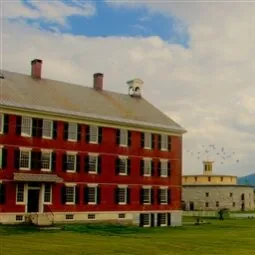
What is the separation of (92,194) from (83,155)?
12.7 ft

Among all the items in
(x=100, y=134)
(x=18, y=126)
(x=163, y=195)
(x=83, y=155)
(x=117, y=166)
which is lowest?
(x=163, y=195)

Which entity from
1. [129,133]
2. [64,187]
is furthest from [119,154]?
[64,187]

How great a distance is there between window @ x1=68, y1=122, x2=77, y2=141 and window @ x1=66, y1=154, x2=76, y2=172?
1.55 metres

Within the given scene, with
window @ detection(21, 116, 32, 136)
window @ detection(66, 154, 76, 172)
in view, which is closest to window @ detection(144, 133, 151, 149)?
window @ detection(66, 154, 76, 172)

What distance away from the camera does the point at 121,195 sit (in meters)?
53.5

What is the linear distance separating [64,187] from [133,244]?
1700 centimetres

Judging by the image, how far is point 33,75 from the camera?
54.2 metres

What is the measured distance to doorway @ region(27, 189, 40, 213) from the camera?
4661cm

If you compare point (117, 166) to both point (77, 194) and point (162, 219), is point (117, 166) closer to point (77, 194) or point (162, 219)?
point (77, 194)

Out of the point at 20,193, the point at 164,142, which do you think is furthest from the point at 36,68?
the point at 164,142

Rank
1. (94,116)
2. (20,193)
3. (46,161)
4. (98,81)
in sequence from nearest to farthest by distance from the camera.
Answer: (20,193) < (46,161) < (94,116) < (98,81)

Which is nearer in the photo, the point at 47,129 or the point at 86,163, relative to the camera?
the point at 47,129

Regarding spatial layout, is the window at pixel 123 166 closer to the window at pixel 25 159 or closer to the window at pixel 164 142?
the window at pixel 164 142

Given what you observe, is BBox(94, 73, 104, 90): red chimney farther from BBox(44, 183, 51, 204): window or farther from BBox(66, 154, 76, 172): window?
BBox(44, 183, 51, 204): window
